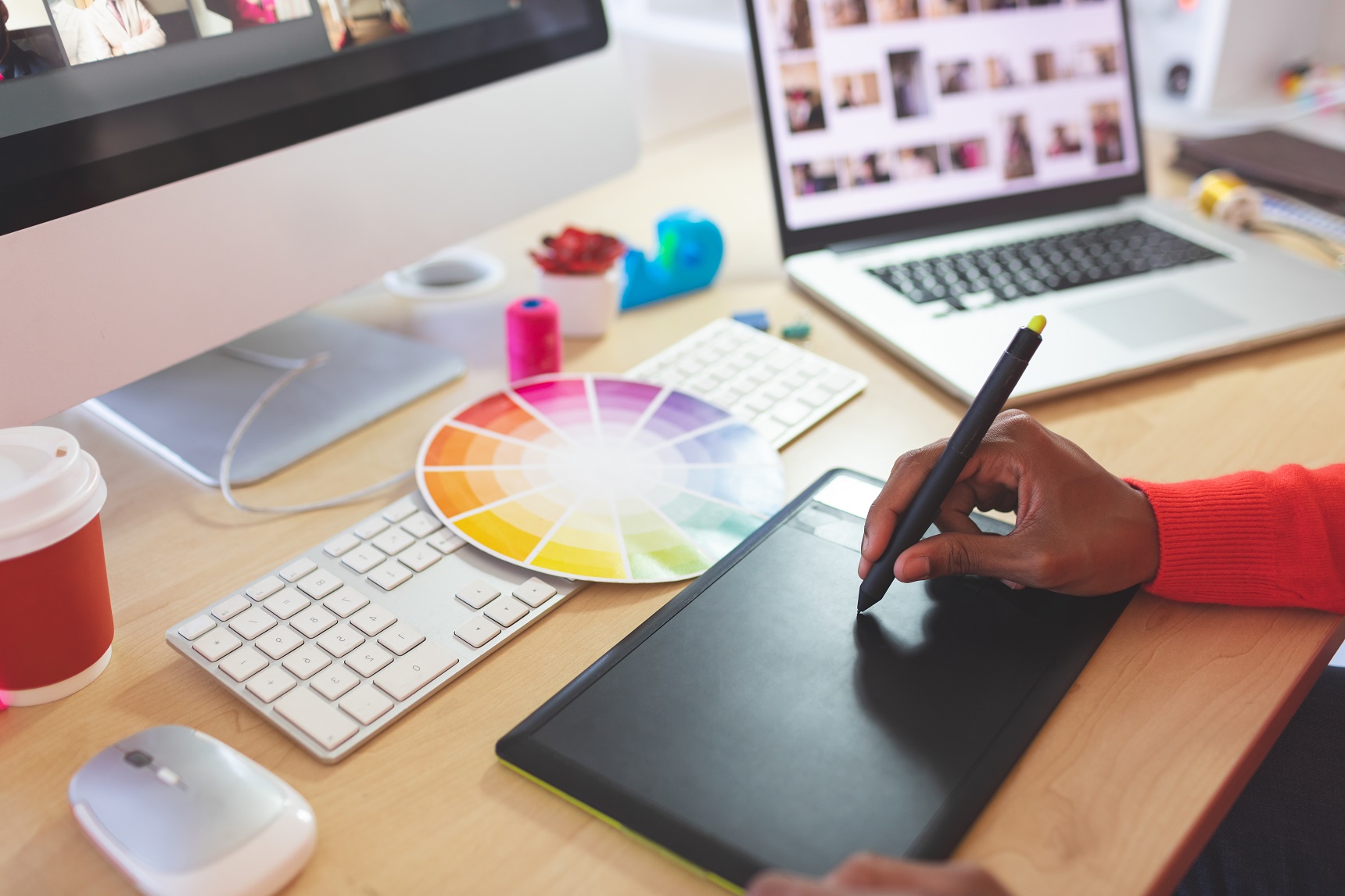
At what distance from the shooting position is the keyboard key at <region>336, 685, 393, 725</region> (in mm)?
525

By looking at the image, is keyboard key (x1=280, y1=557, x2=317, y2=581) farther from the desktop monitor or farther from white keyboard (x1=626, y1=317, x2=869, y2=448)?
white keyboard (x1=626, y1=317, x2=869, y2=448)

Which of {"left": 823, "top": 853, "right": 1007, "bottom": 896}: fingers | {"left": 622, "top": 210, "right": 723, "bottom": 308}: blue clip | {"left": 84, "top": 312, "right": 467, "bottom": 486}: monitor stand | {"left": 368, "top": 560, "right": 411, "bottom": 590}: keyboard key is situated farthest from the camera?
{"left": 622, "top": 210, "right": 723, "bottom": 308}: blue clip

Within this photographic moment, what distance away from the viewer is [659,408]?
793 mm

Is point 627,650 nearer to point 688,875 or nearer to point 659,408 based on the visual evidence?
point 688,875

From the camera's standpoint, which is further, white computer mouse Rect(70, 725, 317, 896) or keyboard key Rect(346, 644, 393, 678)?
keyboard key Rect(346, 644, 393, 678)

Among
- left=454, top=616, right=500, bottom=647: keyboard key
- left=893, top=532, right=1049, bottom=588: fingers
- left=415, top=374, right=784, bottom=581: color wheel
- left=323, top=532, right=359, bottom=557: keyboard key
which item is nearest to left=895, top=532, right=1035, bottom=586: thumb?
left=893, top=532, right=1049, bottom=588: fingers

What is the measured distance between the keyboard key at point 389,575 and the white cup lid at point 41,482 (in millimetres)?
154

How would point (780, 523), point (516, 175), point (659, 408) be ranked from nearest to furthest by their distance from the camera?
1. point (780, 523)
2. point (659, 408)
3. point (516, 175)

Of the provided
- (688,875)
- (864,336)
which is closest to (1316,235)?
(864,336)

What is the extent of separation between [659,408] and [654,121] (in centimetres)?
80

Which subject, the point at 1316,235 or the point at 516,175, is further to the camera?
the point at 1316,235

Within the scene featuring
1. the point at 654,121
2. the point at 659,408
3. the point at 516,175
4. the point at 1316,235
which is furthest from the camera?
the point at 654,121

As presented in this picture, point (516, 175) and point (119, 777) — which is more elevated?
point (516, 175)

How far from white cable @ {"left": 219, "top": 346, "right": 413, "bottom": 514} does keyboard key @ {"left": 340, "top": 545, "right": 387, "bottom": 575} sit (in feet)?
0.25
